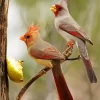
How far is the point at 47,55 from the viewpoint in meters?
0.93

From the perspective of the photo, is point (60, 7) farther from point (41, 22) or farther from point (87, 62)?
point (41, 22)

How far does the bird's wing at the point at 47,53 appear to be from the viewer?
92 centimetres

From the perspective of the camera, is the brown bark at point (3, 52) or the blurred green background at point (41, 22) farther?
the blurred green background at point (41, 22)

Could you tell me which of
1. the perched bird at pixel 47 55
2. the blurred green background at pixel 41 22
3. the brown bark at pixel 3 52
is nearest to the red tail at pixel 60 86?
the perched bird at pixel 47 55

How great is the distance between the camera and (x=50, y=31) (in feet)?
4.44

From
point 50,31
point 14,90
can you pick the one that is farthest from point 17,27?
point 50,31

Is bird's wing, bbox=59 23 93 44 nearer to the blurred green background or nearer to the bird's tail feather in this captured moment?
the bird's tail feather

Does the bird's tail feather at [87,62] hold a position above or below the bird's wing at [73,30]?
below

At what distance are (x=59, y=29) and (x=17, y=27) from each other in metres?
1.55

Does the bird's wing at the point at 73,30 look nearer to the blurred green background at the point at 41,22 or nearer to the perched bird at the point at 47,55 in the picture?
the perched bird at the point at 47,55

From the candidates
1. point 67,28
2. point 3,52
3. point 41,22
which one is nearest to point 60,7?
point 67,28

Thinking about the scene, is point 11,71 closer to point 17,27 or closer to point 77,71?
point 17,27

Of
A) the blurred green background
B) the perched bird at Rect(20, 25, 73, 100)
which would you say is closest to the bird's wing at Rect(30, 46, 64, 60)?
the perched bird at Rect(20, 25, 73, 100)

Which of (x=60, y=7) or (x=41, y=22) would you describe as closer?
(x=60, y=7)
